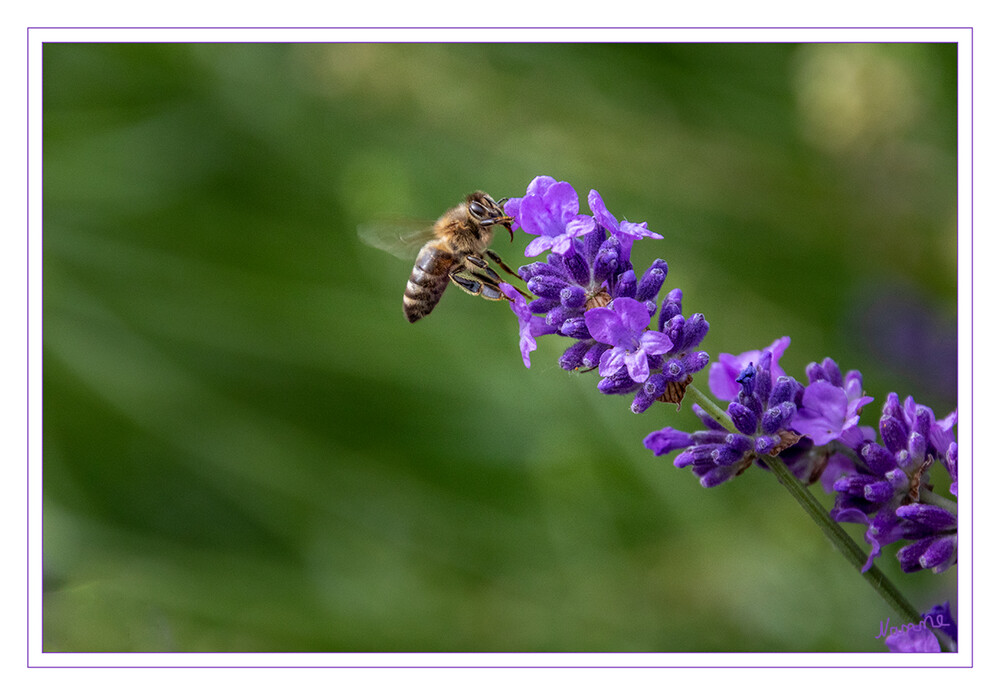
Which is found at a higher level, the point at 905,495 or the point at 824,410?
the point at 824,410

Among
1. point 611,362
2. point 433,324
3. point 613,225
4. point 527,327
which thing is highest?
point 433,324

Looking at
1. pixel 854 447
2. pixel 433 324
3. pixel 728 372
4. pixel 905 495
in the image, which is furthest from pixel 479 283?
pixel 433 324

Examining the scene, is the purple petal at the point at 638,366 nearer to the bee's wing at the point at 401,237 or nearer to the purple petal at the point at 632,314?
the purple petal at the point at 632,314

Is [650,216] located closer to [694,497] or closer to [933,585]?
[694,497]

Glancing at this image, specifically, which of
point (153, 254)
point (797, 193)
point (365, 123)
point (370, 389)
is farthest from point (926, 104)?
point (153, 254)

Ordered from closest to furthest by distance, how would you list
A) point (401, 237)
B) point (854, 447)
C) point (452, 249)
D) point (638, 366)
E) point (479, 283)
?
point (638, 366), point (854, 447), point (479, 283), point (452, 249), point (401, 237)

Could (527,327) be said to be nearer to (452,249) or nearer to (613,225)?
(613,225)

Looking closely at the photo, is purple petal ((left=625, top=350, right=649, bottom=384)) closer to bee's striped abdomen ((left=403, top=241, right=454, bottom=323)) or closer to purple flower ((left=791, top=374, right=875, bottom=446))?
purple flower ((left=791, top=374, right=875, bottom=446))
